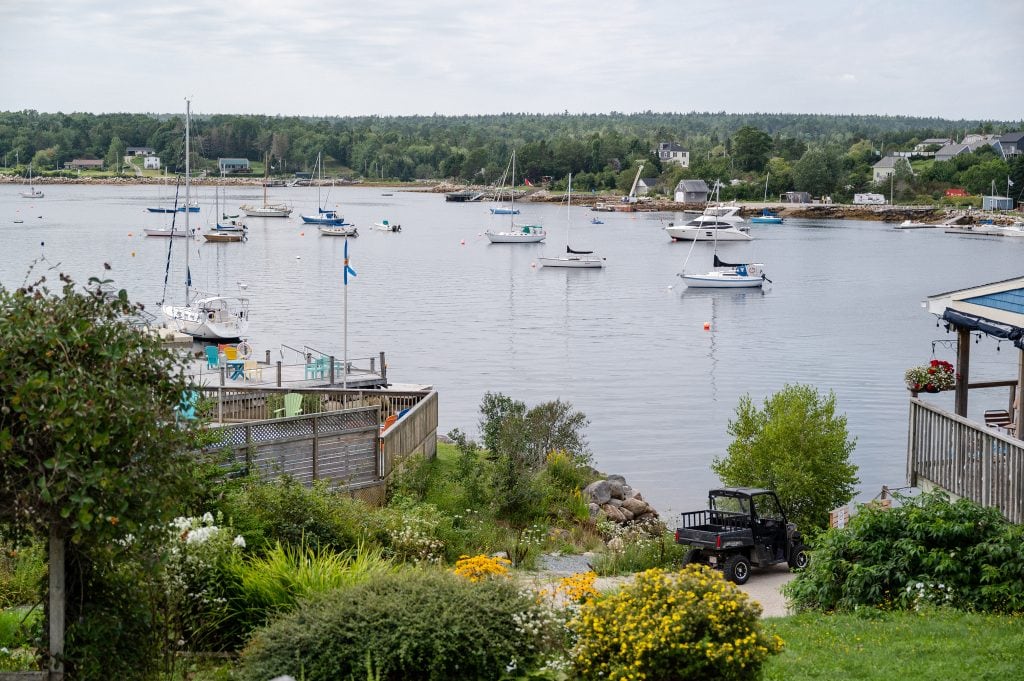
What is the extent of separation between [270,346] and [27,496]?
159 ft

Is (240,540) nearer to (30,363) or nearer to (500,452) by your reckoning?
(30,363)

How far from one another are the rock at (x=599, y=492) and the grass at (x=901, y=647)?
11.3 metres

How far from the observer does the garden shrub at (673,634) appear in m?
8.62

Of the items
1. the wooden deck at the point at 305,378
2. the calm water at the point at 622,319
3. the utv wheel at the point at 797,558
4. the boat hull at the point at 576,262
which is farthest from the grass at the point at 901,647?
the boat hull at the point at 576,262

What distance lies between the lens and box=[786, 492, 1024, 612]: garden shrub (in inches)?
469

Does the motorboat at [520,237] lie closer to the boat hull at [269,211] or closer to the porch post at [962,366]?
the boat hull at [269,211]

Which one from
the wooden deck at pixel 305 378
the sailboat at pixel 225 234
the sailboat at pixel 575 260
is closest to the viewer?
the wooden deck at pixel 305 378

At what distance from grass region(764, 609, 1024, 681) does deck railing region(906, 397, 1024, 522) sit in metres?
2.39

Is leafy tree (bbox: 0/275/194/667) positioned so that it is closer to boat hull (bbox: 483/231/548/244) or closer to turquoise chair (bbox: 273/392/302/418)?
turquoise chair (bbox: 273/392/302/418)

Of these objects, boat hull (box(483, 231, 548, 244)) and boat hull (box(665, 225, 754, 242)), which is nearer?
boat hull (box(483, 231, 548, 244))

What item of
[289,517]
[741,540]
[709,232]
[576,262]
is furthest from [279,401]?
[709,232]

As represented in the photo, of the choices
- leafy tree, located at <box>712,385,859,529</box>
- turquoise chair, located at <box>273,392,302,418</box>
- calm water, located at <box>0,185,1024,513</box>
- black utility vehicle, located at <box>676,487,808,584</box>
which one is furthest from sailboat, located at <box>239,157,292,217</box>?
black utility vehicle, located at <box>676,487,808,584</box>

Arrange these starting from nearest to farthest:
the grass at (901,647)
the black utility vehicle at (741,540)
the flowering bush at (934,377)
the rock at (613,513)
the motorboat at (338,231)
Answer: the grass at (901,647) → the flowering bush at (934,377) → the black utility vehicle at (741,540) → the rock at (613,513) → the motorboat at (338,231)

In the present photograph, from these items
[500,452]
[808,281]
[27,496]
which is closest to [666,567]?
[500,452]
